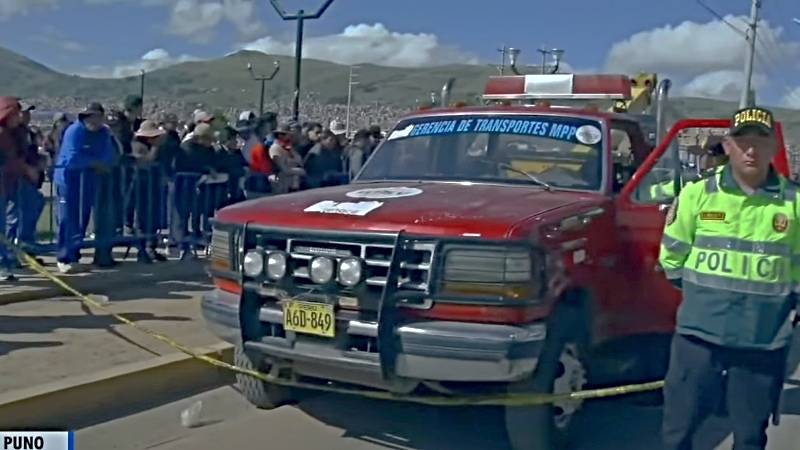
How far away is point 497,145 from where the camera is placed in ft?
19.7

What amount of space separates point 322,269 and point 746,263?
2144 mm

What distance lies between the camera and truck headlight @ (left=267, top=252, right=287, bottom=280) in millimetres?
4883

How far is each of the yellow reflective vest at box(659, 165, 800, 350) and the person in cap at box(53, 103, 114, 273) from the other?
6.62 m

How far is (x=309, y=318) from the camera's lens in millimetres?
4758

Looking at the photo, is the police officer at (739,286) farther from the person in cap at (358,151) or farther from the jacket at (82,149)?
the person in cap at (358,151)

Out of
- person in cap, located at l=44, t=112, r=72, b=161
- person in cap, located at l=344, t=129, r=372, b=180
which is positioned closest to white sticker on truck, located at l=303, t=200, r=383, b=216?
person in cap, located at l=344, t=129, r=372, b=180

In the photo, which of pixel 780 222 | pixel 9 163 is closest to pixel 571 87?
pixel 780 222

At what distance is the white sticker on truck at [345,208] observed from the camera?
15.9ft

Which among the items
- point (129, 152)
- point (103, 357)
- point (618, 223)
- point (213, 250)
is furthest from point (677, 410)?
point (129, 152)

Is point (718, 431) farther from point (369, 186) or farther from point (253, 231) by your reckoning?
point (253, 231)

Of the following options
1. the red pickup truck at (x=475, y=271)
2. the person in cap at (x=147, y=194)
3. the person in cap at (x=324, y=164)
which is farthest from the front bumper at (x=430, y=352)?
the person in cap at (x=324, y=164)

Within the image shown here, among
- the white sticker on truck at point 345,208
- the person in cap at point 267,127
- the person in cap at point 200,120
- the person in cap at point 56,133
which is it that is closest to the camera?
the white sticker on truck at point 345,208

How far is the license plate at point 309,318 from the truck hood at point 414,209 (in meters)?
0.44

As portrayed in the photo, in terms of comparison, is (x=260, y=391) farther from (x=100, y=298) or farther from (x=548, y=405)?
(x=100, y=298)
